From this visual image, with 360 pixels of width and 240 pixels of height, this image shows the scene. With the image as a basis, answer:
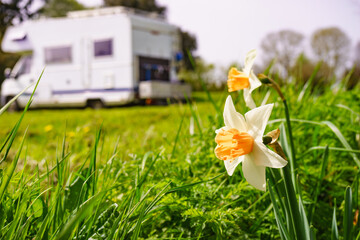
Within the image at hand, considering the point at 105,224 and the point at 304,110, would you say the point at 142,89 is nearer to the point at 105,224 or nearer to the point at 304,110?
the point at 304,110

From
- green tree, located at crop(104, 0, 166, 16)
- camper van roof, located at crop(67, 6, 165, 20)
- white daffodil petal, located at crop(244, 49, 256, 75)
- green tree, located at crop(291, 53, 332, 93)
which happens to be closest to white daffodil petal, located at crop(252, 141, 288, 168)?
white daffodil petal, located at crop(244, 49, 256, 75)

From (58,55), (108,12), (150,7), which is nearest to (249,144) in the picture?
(108,12)

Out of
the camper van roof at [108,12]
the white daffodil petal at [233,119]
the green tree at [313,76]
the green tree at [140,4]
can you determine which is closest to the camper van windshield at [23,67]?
the camper van roof at [108,12]

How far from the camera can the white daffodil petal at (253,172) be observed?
0.75 metres

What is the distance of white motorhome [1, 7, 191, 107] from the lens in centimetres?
1100

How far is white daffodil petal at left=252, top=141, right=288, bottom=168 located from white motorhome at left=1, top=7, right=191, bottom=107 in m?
10.1

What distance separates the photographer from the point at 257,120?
758 millimetres

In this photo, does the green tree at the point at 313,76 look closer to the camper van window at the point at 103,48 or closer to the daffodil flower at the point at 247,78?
the daffodil flower at the point at 247,78

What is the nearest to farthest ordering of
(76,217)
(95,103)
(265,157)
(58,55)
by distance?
(76,217), (265,157), (95,103), (58,55)

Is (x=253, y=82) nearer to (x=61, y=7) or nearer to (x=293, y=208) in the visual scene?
(x=293, y=208)

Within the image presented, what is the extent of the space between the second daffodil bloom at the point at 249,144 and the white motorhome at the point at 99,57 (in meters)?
10.1

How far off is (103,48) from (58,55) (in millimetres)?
1768

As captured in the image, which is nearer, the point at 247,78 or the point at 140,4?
the point at 247,78

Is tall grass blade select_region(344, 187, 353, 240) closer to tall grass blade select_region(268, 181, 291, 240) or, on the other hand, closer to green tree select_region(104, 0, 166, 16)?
tall grass blade select_region(268, 181, 291, 240)
